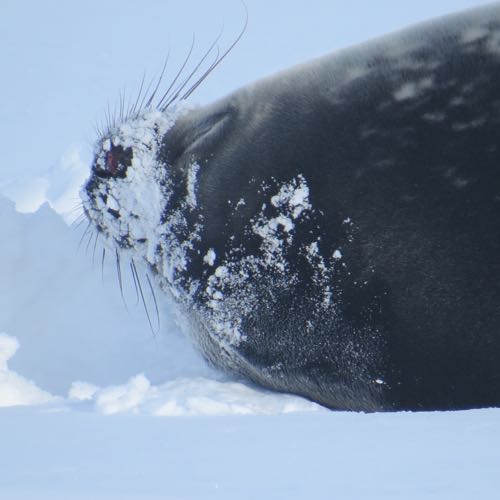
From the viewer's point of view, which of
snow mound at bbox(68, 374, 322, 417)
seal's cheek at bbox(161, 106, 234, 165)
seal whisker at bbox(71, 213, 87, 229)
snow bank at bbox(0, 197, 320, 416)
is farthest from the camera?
seal whisker at bbox(71, 213, 87, 229)

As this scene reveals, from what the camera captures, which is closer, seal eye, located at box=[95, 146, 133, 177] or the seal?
the seal

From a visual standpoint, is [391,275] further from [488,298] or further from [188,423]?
[188,423]

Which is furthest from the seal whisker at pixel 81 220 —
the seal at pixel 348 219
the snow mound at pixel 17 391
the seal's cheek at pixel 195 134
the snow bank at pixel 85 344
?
the snow mound at pixel 17 391

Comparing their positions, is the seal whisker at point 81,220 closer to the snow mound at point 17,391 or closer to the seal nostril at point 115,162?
the seal nostril at point 115,162

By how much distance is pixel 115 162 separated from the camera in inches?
125

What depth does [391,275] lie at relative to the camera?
8.87ft

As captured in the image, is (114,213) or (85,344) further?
(85,344)

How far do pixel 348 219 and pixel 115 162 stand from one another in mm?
992

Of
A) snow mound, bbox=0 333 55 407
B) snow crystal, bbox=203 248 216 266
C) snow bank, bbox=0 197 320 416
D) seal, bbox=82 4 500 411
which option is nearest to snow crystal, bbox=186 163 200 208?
seal, bbox=82 4 500 411

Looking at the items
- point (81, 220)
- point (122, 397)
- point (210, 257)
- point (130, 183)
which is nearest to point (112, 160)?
point (130, 183)

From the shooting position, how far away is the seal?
2.66 metres

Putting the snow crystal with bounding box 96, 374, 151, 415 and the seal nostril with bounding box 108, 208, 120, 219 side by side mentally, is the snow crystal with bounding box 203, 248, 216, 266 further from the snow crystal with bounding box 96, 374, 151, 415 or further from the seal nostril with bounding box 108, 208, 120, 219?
the snow crystal with bounding box 96, 374, 151, 415

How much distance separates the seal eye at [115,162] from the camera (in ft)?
10.3

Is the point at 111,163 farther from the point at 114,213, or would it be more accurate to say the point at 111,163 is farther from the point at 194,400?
the point at 194,400
